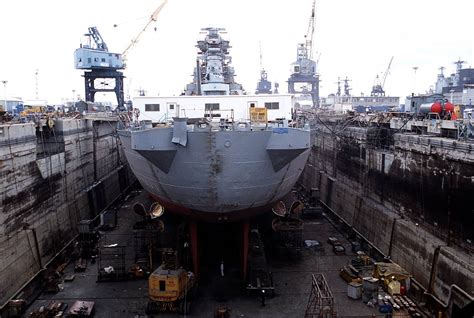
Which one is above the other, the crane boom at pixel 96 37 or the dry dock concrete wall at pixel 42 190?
the crane boom at pixel 96 37

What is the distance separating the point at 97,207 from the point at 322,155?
681 inches

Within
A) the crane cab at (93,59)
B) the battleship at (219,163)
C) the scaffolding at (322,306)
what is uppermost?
the crane cab at (93,59)

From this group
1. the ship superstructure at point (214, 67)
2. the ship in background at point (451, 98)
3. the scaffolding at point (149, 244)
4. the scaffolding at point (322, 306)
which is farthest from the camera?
the ship superstructure at point (214, 67)

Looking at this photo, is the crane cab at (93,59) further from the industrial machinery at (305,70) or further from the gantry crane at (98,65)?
the industrial machinery at (305,70)

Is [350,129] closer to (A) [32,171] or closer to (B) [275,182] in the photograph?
(B) [275,182]

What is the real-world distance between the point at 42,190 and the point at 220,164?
9582 millimetres

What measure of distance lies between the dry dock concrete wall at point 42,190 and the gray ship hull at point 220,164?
5382mm

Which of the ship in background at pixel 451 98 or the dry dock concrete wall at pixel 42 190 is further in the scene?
the ship in background at pixel 451 98

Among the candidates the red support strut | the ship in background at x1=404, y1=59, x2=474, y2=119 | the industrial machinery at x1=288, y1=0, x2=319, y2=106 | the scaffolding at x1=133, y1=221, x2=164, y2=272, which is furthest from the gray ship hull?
the industrial machinery at x1=288, y1=0, x2=319, y2=106

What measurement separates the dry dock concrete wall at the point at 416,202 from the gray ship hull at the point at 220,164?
17.0 feet

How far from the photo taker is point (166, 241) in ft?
64.8

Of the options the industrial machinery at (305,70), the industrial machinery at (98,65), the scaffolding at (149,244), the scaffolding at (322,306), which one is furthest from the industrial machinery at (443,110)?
the industrial machinery at (305,70)

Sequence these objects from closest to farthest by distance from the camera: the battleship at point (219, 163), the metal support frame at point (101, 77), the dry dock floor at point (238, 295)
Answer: the battleship at point (219, 163) < the dry dock floor at point (238, 295) < the metal support frame at point (101, 77)

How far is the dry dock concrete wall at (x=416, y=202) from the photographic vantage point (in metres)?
13.1
